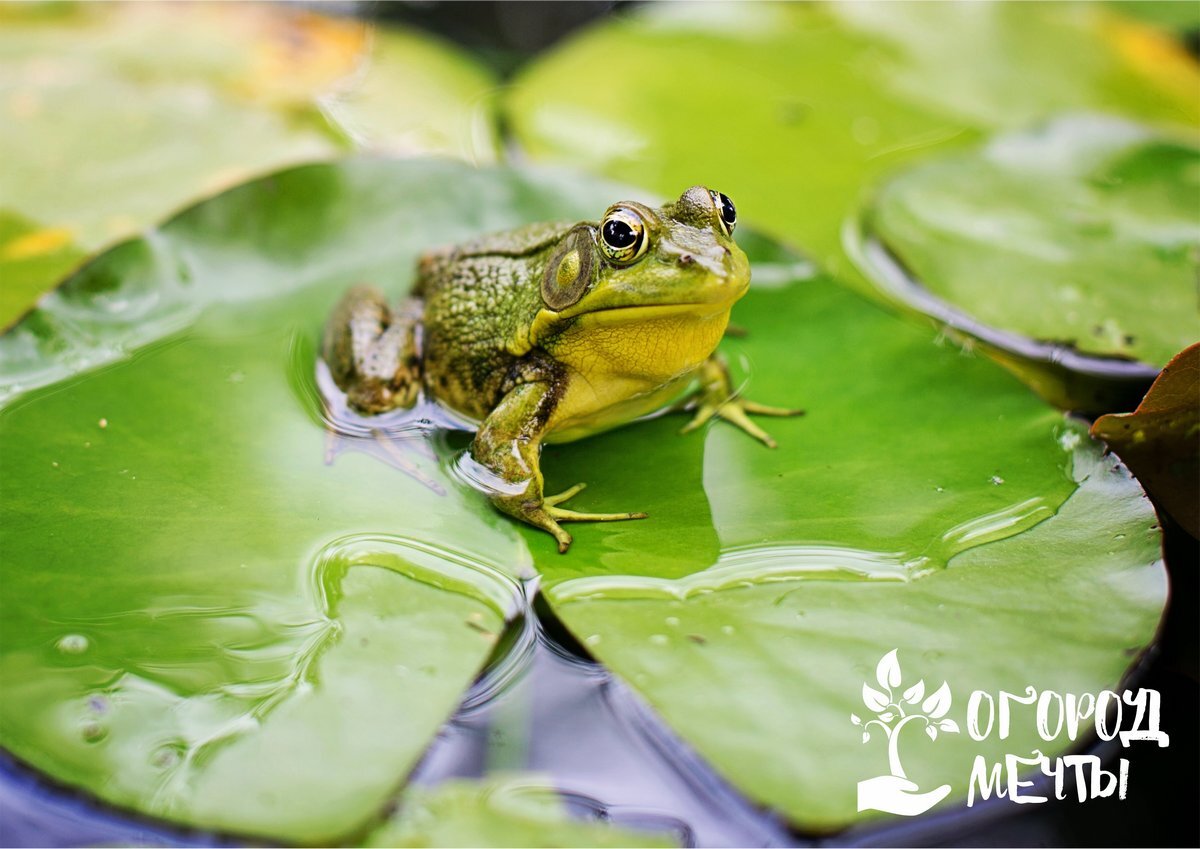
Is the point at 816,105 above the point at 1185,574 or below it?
above

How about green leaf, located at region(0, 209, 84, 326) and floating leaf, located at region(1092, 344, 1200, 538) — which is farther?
green leaf, located at region(0, 209, 84, 326)

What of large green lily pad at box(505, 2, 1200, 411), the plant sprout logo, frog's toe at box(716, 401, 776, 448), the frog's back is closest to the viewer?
the plant sprout logo

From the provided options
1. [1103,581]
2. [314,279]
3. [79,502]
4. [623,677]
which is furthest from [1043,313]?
[79,502]

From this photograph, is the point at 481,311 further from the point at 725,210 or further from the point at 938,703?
the point at 938,703

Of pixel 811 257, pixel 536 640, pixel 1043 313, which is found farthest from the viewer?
pixel 811 257

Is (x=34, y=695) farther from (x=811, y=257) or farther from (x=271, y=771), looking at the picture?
(x=811, y=257)

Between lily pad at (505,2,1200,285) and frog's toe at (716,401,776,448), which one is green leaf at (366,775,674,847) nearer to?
frog's toe at (716,401,776,448)

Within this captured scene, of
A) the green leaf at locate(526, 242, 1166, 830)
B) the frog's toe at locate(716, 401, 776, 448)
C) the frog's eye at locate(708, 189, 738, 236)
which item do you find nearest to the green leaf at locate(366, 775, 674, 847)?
the green leaf at locate(526, 242, 1166, 830)
